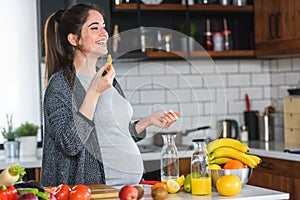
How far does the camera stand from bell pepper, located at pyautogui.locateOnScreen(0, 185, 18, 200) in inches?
104

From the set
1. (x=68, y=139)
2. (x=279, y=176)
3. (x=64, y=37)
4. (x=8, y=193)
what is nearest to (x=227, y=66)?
(x=279, y=176)

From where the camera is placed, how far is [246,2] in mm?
5906

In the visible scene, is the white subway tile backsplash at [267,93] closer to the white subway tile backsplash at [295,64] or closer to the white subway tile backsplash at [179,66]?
the white subway tile backsplash at [295,64]

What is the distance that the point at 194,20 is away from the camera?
588cm

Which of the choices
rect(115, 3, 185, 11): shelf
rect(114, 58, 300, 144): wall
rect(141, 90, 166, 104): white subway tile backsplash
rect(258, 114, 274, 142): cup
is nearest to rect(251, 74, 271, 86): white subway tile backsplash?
rect(114, 58, 300, 144): wall

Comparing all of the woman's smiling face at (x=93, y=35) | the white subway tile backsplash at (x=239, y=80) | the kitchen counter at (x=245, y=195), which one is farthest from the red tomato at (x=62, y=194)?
the white subway tile backsplash at (x=239, y=80)

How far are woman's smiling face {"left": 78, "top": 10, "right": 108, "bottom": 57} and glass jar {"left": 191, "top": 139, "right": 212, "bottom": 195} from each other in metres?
0.68

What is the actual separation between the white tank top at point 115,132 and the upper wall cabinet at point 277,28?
2.31 meters

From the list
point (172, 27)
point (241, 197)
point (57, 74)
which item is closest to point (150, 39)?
point (172, 27)

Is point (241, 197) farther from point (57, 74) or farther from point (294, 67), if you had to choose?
point (294, 67)

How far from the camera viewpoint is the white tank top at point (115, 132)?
3141 millimetres

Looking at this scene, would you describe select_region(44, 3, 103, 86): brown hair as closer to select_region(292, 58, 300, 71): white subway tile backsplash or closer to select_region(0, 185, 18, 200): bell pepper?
select_region(0, 185, 18, 200): bell pepper

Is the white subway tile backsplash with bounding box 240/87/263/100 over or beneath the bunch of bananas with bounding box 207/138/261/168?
over

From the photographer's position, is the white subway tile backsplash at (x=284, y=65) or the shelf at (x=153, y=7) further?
the white subway tile backsplash at (x=284, y=65)
